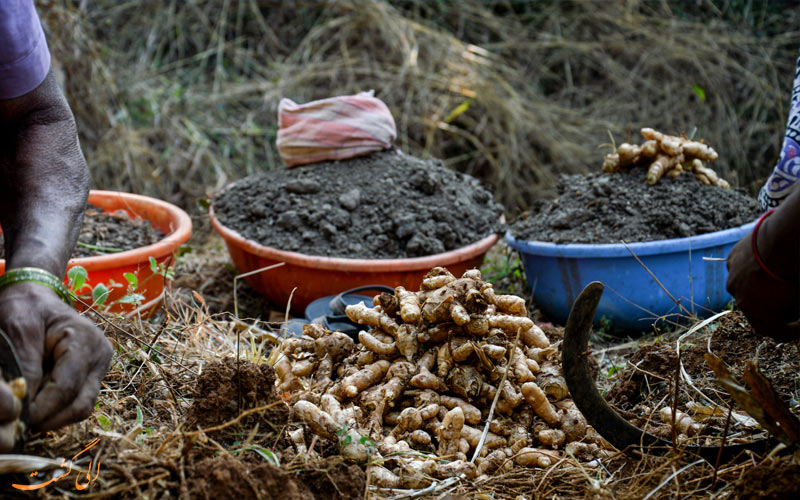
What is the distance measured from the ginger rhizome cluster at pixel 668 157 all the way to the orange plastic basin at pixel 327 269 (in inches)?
29.5

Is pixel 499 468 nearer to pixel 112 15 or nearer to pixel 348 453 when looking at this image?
pixel 348 453

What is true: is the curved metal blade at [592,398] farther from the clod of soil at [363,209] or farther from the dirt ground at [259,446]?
the clod of soil at [363,209]

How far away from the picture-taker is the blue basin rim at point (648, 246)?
271cm

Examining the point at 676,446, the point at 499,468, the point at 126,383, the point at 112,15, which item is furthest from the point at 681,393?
the point at 112,15

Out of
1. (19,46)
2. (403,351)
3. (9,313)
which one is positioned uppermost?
(19,46)

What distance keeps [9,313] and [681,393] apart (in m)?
1.68

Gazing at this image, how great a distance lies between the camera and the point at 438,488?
1495mm

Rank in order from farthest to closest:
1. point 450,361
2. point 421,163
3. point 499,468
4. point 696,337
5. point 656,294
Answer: point 421,163, point 656,294, point 696,337, point 450,361, point 499,468

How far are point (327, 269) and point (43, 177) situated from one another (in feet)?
4.73

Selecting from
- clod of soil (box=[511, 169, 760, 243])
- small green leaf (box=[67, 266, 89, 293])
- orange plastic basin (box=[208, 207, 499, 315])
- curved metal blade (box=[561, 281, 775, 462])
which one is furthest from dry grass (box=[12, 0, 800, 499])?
curved metal blade (box=[561, 281, 775, 462])

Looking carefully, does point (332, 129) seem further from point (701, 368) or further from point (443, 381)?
point (701, 368)

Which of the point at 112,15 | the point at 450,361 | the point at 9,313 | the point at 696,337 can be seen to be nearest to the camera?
the point at 9,313

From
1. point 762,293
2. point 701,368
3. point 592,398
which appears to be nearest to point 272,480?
point 592,398

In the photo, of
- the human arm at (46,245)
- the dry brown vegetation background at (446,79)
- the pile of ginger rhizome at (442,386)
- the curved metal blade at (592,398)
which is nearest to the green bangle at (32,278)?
the human arm at (46,245)
